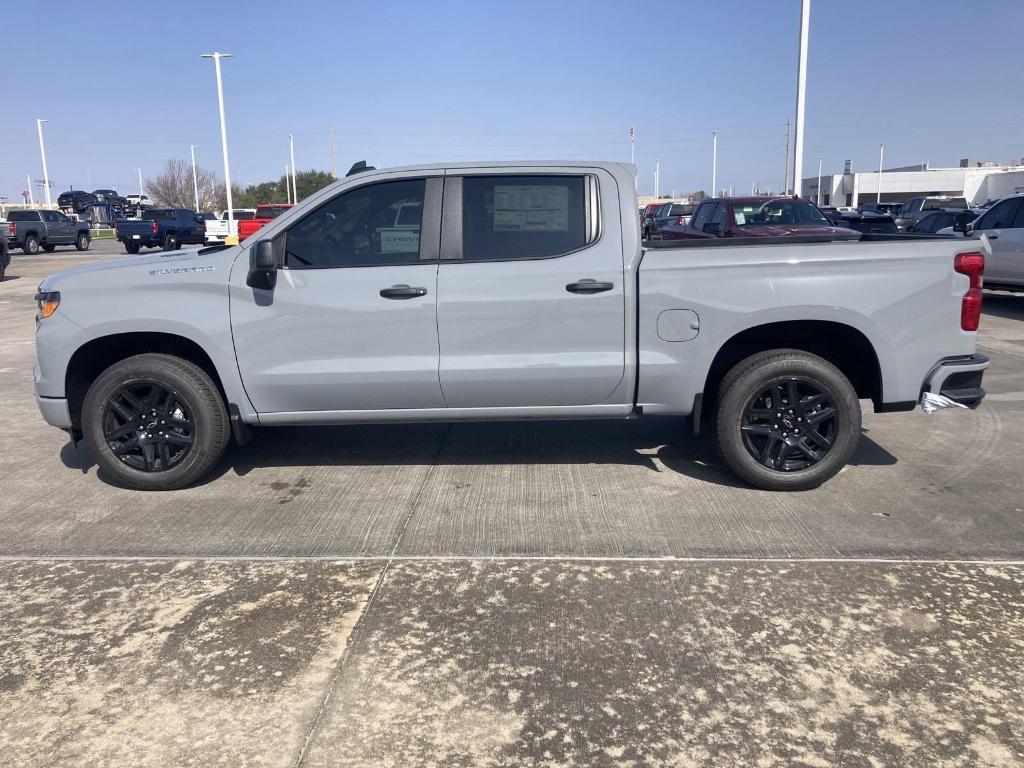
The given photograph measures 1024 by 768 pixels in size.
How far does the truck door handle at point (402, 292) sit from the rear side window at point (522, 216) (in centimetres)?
34

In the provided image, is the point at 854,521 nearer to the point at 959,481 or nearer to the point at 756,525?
the point at 756,525

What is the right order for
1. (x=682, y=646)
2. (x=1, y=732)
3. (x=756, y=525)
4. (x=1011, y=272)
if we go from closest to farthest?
(x=1, y=732) → (x=682, y=646) → (x=756, y=525) → (x=1011, y=272)

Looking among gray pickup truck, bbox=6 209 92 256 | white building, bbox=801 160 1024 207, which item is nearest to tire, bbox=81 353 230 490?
gray pickup truck, bbox=6 209 92 256

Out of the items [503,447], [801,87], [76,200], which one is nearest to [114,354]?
[503,447]

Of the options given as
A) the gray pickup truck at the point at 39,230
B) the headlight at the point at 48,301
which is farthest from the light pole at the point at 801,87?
the gray pickup truck at the point at 39,230

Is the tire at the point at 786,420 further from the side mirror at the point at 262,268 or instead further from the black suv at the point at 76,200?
the black suv at the point at 76,200

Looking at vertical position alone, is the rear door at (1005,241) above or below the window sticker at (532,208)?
below

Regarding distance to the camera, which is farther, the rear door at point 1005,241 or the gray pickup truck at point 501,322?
the rear door at point 1005,241

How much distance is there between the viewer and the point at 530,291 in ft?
16.8

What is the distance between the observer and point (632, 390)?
17.3ft

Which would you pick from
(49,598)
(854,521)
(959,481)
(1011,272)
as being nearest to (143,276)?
(49,598)

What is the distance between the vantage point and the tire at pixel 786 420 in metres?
5.18

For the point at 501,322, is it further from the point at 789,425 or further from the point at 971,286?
the point at 971,286

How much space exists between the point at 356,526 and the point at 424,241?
170 cm
